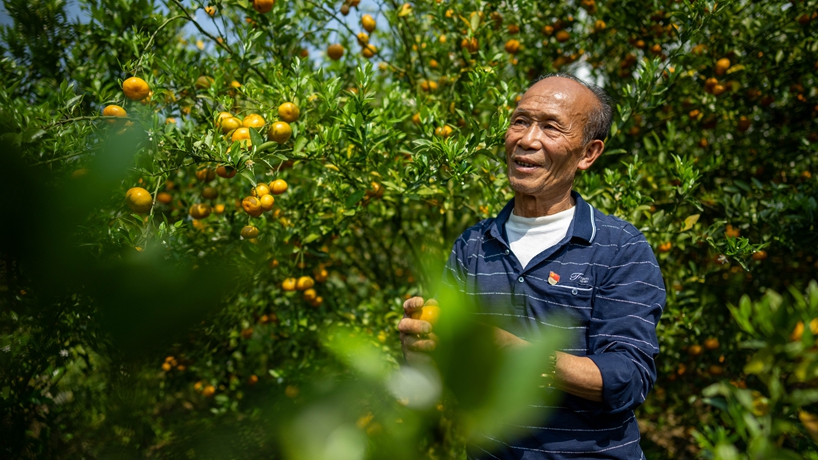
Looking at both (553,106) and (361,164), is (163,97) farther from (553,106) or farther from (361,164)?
(553,106)

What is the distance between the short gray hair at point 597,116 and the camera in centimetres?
159

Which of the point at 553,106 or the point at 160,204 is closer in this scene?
the point at 553,106

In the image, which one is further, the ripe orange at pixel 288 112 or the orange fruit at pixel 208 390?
the orange fruit at pixel 208 390

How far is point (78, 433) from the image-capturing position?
2.46ft

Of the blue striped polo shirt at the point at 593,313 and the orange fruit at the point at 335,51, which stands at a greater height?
the orange fruit at the point at 335,51

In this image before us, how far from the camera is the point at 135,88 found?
5.20ft


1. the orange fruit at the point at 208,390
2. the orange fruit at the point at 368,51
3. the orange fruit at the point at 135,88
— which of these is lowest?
the orange fruit at the point at 208,390

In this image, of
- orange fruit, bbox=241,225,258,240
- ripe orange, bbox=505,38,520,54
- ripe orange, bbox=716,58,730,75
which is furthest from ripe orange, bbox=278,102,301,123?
ripe orange, bbox=716,58,730,75

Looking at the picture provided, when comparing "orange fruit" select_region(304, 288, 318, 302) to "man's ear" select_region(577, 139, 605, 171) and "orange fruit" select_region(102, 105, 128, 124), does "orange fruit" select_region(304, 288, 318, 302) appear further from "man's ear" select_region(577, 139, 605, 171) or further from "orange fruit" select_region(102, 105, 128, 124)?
"man's ear" select_region(577, 139, 605, 171)

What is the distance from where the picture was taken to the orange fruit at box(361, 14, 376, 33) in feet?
8.20

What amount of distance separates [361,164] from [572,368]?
4.00 feet

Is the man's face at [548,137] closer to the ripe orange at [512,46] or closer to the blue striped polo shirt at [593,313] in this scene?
the blue striped polo shirt at [593,313]

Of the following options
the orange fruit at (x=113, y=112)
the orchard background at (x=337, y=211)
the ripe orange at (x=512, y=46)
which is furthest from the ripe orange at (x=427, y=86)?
the orange fruit at (x=113, y=112)

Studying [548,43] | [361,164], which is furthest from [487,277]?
[548,43]
